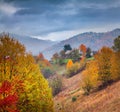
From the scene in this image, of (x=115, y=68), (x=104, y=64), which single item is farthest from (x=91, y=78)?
(x=115, y=68)

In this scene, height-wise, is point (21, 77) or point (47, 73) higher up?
point (47, 73)

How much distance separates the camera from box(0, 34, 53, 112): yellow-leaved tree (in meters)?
37.5

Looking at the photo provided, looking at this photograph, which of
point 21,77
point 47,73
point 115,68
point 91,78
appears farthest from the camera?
point 47,73

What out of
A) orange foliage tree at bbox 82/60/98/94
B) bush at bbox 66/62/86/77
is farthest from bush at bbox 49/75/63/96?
bush at bbox 66/62/86/77

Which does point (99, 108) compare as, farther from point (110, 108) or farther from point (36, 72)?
point (36, 72)

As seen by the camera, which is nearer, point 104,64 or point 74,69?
point 104,64

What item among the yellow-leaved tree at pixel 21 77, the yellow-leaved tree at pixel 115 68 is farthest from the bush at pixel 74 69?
the yellow-leaved tree at pixel 21 77

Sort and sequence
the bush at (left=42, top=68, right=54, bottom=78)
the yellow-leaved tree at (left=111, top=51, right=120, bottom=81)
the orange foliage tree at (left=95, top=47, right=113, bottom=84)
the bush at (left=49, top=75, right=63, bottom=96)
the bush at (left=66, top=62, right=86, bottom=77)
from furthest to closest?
the bush at (left=42, top=68, right=54, bottom=78) → the bush at (left=66, top=62, right=86, bottom=77) → the bush at (left=49, top=75, right=63, bottom=96) → the orange foliage tree at (left=95, top=47, right=113, bottom=84) → the yellow-leaved tree at (left=111, top=51, right=120, bottom=81)

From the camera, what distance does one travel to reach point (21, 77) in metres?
40.0

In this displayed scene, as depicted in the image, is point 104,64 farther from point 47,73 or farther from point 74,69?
point 47,73

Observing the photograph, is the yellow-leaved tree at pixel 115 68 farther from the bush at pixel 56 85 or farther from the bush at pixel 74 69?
the bush at pixel 74 69

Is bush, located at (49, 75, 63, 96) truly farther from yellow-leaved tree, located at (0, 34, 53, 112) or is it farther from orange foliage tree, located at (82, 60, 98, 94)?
yellow-leaved tree, located at (0, 34, 53, 112)

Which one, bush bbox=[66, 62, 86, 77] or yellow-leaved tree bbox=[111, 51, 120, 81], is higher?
bush bbox=[66, 62, 86, 77]

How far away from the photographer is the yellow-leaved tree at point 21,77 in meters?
37.5
